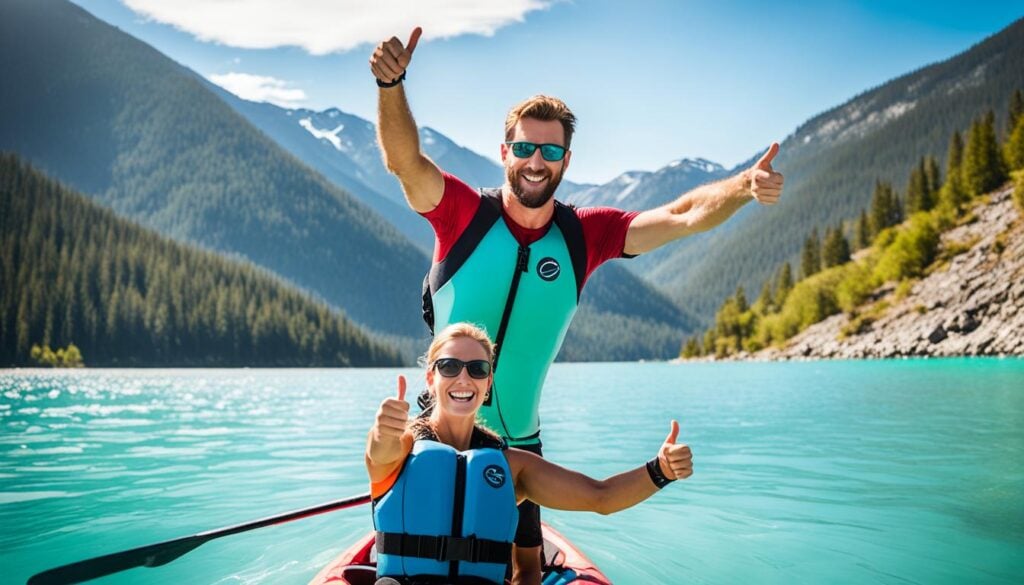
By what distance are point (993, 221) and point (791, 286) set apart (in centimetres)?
3905

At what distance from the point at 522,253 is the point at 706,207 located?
1359 millimetres

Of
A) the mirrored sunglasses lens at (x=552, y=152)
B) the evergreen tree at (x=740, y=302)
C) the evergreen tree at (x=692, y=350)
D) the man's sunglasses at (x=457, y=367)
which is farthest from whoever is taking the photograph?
the evergreen tree at (x=692, y=350)

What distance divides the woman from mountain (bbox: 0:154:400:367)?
360ft

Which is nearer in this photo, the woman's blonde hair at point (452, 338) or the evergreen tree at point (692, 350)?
the woman's blonde hair at point (452, 338)

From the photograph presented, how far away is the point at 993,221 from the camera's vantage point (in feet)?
288

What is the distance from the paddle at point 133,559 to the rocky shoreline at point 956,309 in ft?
240

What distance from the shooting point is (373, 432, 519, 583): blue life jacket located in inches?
169

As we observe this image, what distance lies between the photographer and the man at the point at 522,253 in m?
5.05

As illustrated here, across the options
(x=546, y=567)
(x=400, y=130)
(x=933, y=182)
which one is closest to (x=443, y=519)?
(x=546, y=567)

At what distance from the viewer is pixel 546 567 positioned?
6.03 metres

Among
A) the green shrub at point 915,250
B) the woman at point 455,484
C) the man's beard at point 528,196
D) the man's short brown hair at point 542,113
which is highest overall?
the green shrub at point 915,250

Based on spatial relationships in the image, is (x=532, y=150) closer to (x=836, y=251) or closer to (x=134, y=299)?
(x=836, y=251)

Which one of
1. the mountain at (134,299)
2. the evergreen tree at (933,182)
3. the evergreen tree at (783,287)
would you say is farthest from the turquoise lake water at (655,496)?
the evergreen tree at (783,287)

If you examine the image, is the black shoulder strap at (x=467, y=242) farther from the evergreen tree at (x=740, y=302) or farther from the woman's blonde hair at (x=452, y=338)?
the evergreen tree at (x=740, y=302)
